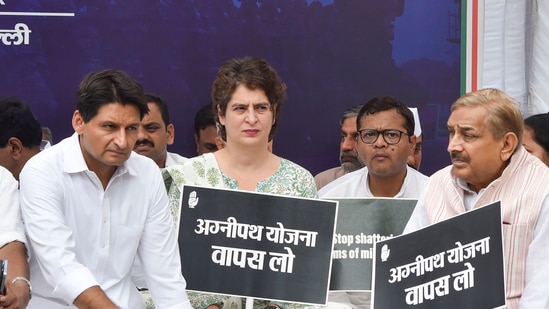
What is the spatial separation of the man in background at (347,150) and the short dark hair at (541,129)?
108 cm

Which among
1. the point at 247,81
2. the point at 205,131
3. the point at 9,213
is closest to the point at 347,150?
the point at 205,131

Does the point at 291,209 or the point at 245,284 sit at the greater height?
the point at 291,209

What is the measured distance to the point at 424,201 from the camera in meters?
5.26

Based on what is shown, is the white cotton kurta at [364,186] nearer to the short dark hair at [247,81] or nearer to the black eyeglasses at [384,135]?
the black eyeglasses at [384,135]

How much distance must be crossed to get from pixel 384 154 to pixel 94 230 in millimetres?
2118

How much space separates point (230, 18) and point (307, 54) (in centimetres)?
51

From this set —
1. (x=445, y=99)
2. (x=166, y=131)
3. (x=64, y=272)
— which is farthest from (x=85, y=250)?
(x=445, y=99)

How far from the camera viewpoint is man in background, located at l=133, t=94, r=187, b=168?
22.7 ft

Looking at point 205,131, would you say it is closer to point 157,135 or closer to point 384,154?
point 157,135

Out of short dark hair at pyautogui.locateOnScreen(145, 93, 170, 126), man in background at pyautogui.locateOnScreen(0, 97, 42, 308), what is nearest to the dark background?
short dark hair at pyautogui.locateOnScreen(145, 93, 170, 126)

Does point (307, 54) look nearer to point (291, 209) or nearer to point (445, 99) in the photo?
point (445, 99)

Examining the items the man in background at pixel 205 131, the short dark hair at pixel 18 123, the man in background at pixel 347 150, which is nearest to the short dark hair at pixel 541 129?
the man in background at pixel 347 150

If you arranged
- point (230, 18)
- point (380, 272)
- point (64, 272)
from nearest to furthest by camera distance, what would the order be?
point (64, 272), point (380, 272), point (230, 18)

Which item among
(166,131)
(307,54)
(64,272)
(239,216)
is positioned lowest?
(64,272)
